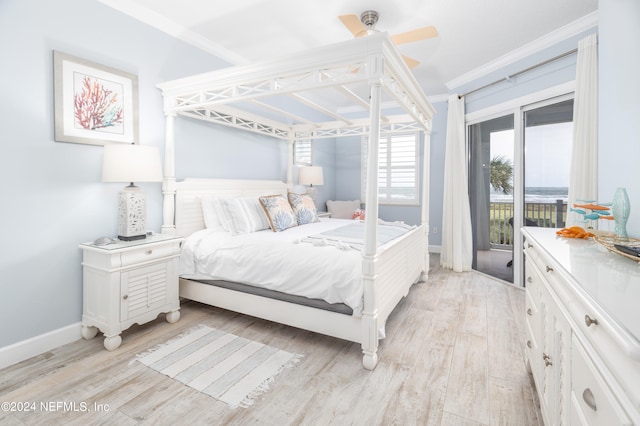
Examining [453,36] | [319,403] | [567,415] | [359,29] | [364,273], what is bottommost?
[319,403]

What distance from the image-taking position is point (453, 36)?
328 cm

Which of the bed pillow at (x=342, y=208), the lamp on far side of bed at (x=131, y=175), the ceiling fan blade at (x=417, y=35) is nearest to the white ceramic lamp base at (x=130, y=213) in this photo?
the lamp on far side of bed at (x=131, y=175)

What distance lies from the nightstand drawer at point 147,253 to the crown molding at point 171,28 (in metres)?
2.00

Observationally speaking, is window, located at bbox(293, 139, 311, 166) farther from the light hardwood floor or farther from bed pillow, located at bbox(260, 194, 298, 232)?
the light hardwood floor

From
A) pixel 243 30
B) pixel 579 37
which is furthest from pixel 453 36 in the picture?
pixel 243 30

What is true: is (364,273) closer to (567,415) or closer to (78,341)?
(567,415)

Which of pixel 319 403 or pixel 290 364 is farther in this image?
pixel 290 364

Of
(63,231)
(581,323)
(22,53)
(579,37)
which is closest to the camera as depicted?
(581,323)

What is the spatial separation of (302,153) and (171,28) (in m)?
2.71

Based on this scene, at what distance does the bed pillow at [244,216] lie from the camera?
3.05 meters

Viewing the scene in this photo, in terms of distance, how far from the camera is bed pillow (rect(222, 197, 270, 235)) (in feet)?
10.0

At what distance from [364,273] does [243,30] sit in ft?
8.84

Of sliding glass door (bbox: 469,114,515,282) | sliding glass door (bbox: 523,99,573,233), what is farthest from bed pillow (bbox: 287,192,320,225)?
sliding glass door (bbox: 523,99,573,233)

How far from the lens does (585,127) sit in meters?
2.82
